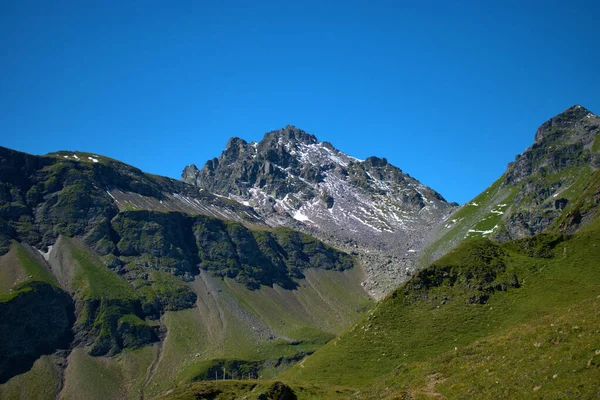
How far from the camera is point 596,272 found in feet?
253

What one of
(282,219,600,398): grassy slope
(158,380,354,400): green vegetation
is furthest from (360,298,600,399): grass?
(282,219,600,398): grassy slope

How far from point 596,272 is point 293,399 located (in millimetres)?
53159

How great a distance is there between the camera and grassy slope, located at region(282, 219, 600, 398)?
7431 centimetres

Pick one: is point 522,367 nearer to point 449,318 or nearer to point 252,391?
point 252,391

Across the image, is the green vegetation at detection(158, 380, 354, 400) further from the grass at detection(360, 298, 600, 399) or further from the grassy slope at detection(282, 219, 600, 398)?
the grass at detection(360, 298, 600, 399)

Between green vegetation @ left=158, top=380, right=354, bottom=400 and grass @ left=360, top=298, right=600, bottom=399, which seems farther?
→ green vegetation @ left=158, top=380, right=354, bottom=400

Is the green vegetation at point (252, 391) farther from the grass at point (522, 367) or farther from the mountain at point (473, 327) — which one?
the grass at point (522, 367)

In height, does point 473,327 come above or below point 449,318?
below

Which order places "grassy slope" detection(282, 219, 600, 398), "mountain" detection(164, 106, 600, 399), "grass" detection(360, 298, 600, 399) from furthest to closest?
"grassy slope" detection(282, 219, 600, 398) < "mountain" detection(164, 106, 600, 399) < "grass" detection(360, 298, 600, 399)

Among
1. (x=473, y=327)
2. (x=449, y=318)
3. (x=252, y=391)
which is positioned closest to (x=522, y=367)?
(x=473, y=327)

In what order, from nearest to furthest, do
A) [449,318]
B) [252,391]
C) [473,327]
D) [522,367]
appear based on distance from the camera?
[522,367], [252,391], [473,327], [449,318]

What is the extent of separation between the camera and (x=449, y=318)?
79.9 m

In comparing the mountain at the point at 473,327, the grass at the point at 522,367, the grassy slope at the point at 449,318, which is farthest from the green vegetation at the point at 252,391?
the grass at the point at 522,367

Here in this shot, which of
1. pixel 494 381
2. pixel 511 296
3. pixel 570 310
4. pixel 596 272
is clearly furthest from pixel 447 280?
pixel 494 381
